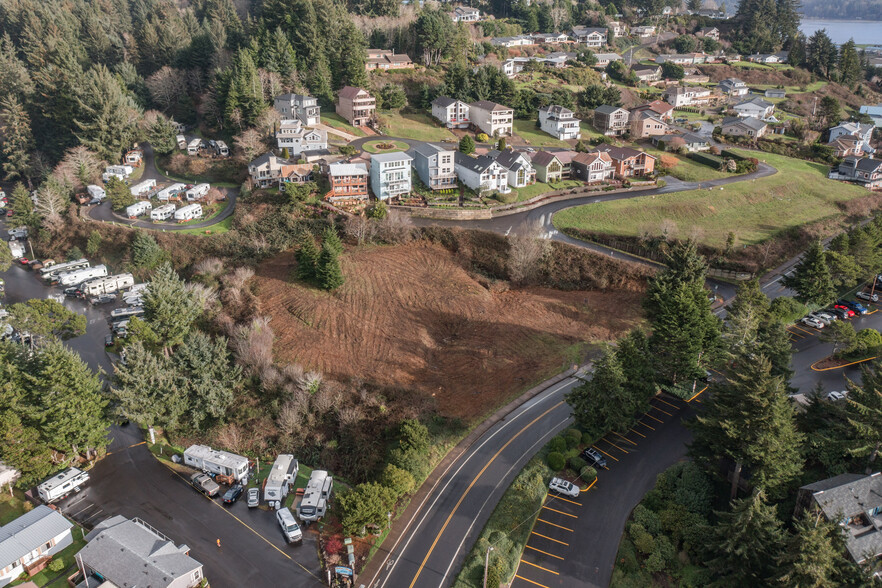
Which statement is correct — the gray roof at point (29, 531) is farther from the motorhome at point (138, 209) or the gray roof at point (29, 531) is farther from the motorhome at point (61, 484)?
Result: the motorhome at point (138, 209)

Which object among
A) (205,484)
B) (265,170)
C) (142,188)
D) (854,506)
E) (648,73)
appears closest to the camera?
(854,506)

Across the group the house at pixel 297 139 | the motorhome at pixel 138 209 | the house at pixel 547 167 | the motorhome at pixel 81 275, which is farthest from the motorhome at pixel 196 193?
the house at pixel 547 167

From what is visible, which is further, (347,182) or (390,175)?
(390,175)

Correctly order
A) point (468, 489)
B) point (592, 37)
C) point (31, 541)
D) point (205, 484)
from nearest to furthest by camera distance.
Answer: point (31, 541), point (468, 489), point (205, 484), point (592, 37)

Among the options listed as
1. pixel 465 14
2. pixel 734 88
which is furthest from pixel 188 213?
pixel 734 88

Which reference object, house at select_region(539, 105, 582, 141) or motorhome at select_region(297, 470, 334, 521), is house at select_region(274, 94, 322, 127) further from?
motorhome at select_region(297, 470, 334, 521)

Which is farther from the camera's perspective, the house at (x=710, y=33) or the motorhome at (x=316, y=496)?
the house at (x=710, y=33)

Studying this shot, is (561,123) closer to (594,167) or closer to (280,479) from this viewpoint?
(594,167)

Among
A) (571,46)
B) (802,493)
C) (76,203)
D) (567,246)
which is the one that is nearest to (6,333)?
(76,203)

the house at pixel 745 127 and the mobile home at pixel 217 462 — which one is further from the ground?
the house at pixel 745 127
